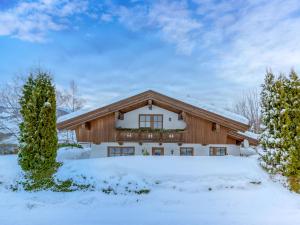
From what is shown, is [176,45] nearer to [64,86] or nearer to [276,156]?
[276,156]

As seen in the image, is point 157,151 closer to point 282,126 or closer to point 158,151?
point 158,151

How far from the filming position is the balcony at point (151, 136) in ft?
59.2

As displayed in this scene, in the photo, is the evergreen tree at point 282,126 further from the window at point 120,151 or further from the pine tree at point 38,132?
the pine tree at point 38,132

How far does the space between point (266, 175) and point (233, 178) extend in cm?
165

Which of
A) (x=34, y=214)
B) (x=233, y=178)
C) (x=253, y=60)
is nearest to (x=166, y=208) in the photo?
(x=233, y=178)

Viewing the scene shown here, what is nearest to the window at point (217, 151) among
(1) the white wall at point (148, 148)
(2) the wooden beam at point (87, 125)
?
(1) the white wall at point (148, 148)

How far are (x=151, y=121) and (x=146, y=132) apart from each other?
1.19 meters

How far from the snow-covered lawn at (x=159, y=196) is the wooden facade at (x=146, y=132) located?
3794mm

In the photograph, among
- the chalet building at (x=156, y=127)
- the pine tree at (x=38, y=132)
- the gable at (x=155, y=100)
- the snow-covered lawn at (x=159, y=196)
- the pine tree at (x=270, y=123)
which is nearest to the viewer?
the snow-covered lawn at (x=159, y=196)

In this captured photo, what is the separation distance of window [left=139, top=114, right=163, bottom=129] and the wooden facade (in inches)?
36.1

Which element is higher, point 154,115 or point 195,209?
point 154,115

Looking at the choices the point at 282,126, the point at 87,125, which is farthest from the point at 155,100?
the point at 282,126

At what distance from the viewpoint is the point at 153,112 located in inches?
747

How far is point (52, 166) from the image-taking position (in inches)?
517
